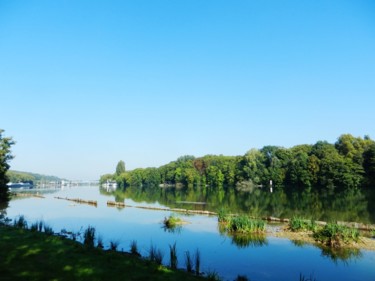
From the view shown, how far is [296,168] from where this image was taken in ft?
299

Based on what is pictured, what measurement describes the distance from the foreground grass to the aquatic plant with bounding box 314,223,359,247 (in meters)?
12.4

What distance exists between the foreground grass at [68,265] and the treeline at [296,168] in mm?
72030

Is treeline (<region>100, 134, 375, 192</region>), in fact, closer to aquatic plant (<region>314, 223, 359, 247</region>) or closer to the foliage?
the foliage

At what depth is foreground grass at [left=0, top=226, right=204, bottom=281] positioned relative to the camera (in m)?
10.1

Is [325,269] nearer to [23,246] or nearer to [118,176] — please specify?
[23,246]

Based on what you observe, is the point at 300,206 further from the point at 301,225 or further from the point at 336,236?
the point at 336,236

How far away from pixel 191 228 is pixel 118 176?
536 ft

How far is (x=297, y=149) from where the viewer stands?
342 feet

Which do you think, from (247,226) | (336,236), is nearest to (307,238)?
(336,236)

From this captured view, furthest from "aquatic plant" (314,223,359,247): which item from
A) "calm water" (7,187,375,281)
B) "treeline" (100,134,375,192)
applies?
"treeline" (100,134,375,192)

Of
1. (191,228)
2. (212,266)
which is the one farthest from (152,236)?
(212,266)

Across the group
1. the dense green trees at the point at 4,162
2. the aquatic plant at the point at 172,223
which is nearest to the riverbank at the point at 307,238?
the aquatic plant at the point at 172,223

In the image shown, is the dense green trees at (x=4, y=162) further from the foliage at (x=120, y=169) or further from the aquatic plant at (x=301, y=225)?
the foliage at (x=120, y=169)

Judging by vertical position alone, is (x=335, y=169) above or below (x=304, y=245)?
above
